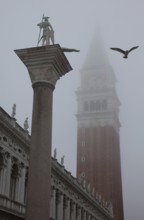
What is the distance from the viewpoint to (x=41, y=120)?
42.6ft

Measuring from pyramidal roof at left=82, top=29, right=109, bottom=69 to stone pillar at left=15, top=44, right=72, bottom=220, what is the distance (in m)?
83.7

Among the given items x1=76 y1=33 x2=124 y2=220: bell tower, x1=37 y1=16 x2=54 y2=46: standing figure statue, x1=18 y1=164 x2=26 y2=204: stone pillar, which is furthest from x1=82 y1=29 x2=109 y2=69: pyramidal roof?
x1=37 y1=16 x2=54 y2=46: standing figure statue

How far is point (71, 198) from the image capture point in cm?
4944

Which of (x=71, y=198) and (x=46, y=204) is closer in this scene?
(x=46, y=204)

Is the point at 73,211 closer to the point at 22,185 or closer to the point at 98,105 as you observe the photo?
the point at 22,185

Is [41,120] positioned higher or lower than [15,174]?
lower

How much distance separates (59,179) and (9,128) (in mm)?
14503

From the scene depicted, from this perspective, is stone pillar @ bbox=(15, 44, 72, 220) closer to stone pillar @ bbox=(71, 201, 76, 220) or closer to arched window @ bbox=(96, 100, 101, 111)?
stone pillar @ bbox=(71, 201, 76, 220)

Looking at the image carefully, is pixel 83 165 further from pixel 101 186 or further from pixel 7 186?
pixel 7 186

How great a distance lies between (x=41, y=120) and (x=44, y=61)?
1.99m

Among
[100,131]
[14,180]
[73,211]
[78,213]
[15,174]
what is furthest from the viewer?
[100,131]

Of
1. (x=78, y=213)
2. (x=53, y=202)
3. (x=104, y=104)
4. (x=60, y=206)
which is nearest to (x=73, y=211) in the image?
(x=78, y=213)

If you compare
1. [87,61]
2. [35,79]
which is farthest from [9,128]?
[87,61]

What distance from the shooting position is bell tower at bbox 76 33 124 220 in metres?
83.4
